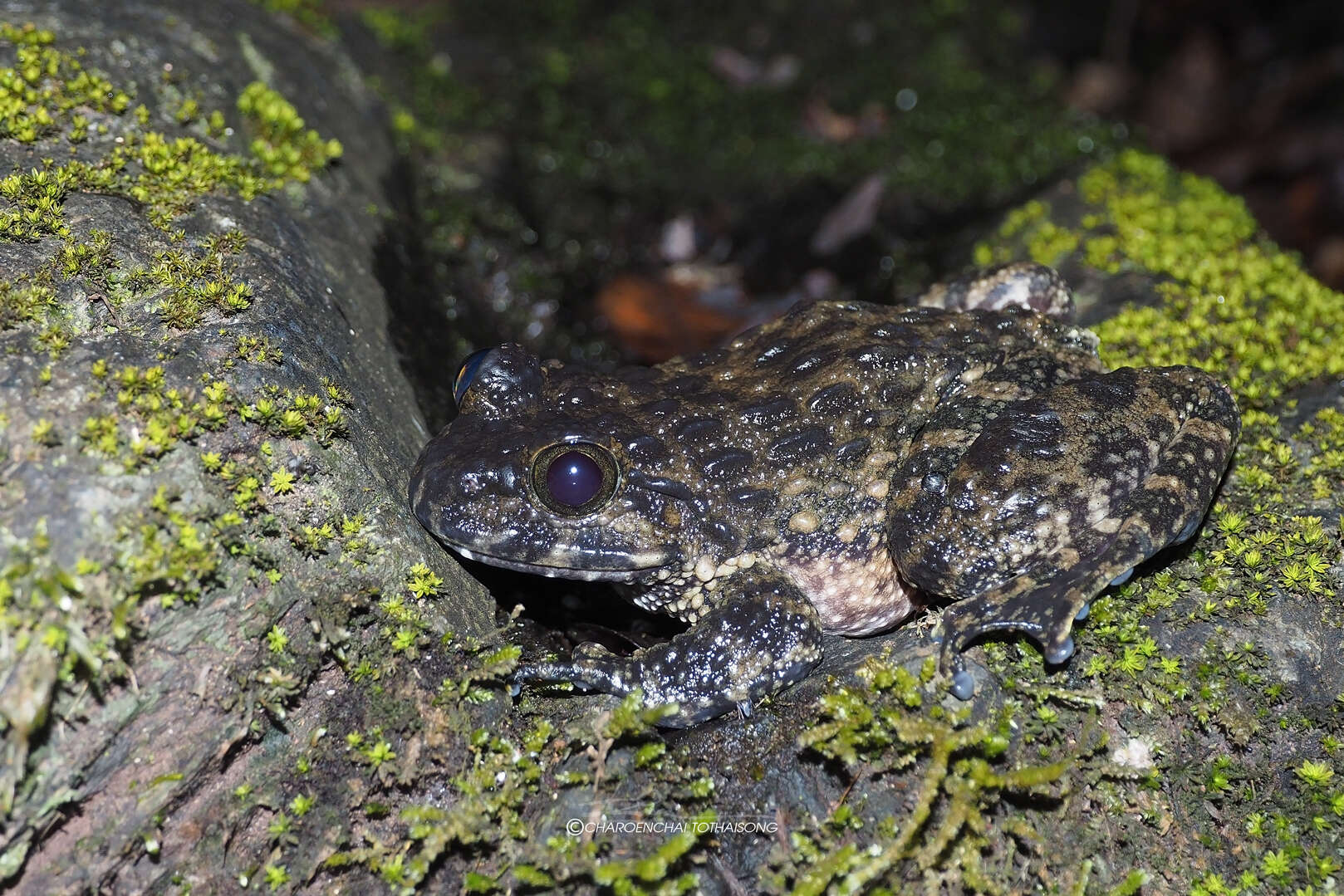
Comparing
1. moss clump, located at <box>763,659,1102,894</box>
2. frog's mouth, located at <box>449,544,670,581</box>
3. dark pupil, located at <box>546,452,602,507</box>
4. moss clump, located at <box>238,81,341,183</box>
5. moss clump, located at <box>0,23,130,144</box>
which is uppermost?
moss clump, located at <box>0,23,130,144</box>

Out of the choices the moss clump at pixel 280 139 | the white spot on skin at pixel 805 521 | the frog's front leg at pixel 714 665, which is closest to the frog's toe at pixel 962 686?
the frog's front leg at pixel 714 665

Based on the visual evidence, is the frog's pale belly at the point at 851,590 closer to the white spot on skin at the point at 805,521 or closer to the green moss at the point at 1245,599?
the white spot on skin at the point at 805,521

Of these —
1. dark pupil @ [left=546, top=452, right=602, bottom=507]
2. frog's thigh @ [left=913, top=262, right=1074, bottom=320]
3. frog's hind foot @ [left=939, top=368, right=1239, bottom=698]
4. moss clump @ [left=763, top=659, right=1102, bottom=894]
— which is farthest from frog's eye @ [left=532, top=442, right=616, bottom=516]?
frog's thigh @ [left=913, top=262, right=1074, bottom=320]

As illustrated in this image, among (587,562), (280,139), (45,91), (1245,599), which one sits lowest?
(1245,599)

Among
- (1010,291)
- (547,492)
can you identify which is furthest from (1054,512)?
(547,492)

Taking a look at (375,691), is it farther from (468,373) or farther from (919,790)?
(919,790)

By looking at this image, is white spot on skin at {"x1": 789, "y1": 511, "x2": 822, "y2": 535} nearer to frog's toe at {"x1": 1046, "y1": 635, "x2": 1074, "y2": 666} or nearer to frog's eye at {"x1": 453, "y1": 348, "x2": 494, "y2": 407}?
frog's toe at {"x1": 1046, "y1": 635, "x2": 1074, "y2": 666}
